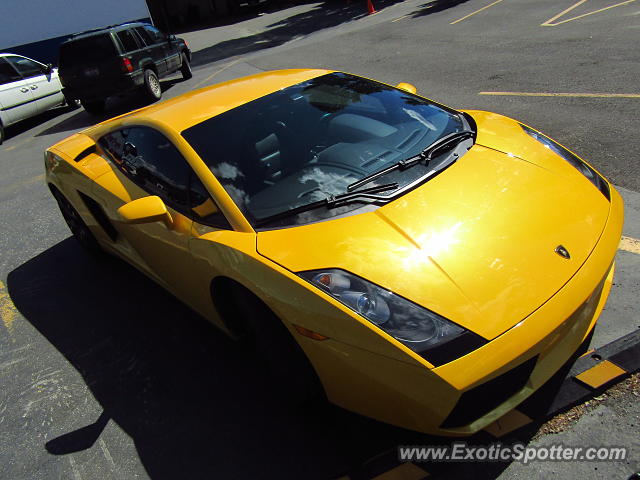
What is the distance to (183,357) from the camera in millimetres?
3307

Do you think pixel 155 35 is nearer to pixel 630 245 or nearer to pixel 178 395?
pixel 178 395

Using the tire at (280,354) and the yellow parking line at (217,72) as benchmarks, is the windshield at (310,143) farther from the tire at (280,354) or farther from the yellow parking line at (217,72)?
the yellow parking line at (217,72)

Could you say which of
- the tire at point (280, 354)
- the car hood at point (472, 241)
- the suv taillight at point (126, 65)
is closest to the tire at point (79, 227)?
→ the tire at point (280, 354)

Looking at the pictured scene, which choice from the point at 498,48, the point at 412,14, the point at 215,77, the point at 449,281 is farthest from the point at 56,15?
the point at 449,281

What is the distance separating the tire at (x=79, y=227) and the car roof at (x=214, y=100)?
45.3 inches

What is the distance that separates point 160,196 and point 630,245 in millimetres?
2962

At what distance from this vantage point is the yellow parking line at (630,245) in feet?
11.0

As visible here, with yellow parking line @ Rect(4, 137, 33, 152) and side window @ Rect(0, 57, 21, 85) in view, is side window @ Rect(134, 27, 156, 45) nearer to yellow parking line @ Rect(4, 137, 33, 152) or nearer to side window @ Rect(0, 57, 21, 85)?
side window @ Rect(0, 57, 21, 85)

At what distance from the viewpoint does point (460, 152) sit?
2.96 metres

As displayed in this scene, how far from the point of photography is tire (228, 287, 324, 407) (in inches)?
94.0

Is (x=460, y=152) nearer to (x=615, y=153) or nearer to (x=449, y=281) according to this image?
(x=449, y=281)

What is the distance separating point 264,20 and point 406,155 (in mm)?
23610

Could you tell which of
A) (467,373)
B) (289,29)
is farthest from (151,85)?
(467,373)

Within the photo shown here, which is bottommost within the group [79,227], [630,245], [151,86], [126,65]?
[630,245]
